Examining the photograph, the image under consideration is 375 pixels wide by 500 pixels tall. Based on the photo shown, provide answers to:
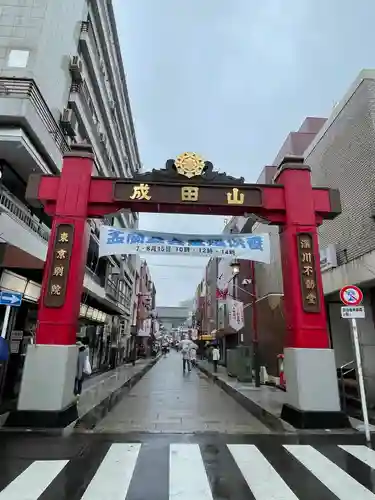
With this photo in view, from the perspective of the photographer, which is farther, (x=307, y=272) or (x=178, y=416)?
(x=178, y=416)

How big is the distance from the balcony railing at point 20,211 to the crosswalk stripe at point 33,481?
763 centimetres

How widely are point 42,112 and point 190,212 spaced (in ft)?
23.4

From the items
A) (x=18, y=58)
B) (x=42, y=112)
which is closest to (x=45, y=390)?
(x=42, y=112)

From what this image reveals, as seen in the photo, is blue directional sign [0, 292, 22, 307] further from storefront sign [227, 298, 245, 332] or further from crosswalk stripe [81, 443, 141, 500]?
storefront sign [227, 298, 245, 332]

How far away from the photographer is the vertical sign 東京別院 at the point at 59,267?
8.39 meters

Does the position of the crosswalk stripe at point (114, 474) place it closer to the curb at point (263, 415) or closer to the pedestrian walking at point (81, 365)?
the curb at point (263, 415)

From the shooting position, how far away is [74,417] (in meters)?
8.06

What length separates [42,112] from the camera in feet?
39.7

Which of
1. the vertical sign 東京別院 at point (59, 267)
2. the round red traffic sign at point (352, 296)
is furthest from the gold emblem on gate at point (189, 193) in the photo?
the round red traffic sign at point (352, 296)

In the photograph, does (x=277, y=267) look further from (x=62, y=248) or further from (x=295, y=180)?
(x=62, y=248)

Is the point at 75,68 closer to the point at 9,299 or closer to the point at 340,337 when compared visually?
the point at 9,299

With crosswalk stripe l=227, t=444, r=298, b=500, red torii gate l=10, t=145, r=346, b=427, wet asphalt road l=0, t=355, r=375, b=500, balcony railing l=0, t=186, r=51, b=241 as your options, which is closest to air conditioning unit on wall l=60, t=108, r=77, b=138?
balcony railing l=0, t=186, r=51, b=241

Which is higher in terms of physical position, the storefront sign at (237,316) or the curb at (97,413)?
the storefront sign at (237,316)

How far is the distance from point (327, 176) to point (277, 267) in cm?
627
